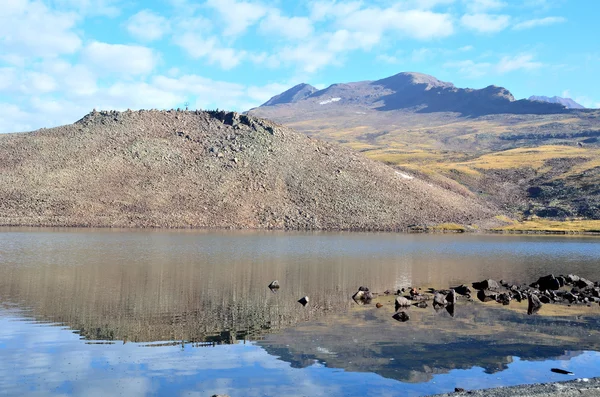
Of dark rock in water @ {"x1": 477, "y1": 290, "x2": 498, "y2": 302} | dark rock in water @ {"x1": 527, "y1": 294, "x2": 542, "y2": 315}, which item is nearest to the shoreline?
dark rock in water @ {"x1": 527, "y1": 294, "x2": 542, "y2": 315}

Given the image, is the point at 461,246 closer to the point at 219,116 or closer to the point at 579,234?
the point at 579,234

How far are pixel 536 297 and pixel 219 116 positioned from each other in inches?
4422

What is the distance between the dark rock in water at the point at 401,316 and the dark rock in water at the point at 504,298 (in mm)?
9369

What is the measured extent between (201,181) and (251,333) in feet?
298

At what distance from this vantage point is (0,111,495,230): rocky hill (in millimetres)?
103125

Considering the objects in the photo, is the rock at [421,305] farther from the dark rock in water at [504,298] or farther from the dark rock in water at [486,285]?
the dark rock in water at [486,285]

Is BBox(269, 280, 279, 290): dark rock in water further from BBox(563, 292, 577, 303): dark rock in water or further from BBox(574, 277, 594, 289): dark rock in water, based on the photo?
BBox(574, 277, 594, 289): dark rock in water

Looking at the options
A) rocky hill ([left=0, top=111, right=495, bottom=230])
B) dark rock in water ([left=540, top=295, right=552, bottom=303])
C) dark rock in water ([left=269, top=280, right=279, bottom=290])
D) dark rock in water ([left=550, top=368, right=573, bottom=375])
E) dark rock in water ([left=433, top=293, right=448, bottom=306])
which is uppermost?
rocky hill ([left=0, top=111, right=495, bottom=230])

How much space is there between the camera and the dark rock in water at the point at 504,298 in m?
36.9

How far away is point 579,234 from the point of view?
109 metres

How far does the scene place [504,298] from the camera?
37.4 m

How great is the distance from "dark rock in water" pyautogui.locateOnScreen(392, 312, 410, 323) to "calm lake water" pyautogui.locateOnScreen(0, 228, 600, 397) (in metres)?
0.46

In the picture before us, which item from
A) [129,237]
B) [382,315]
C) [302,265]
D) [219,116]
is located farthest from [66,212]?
[382,315]

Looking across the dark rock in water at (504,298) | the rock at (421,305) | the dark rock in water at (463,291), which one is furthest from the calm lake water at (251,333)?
the dark rock in water at (463,291)
